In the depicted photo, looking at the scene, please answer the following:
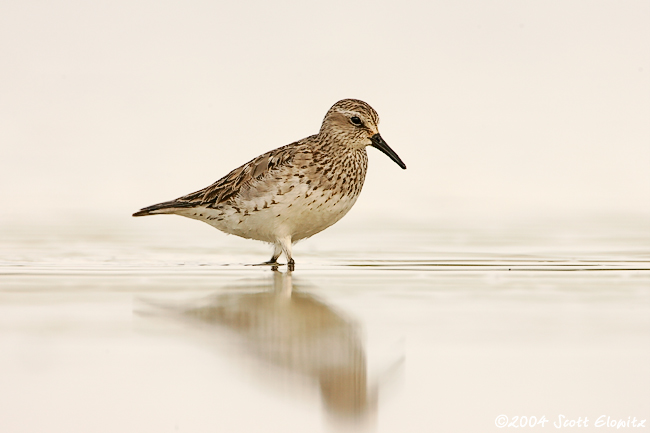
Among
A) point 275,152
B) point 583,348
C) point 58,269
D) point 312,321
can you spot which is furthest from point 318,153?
point 583,348

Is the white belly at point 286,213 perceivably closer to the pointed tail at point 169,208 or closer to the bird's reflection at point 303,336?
the pointed tail at point 169,208

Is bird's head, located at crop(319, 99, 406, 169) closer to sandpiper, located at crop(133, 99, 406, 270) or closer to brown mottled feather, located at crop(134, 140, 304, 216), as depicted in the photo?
sandpiper, located at crop(133, 99, 406, 270)

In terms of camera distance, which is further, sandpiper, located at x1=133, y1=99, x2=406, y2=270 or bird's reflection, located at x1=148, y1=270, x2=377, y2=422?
sandpiper, located at x1=133, y1=99, x2=406, y2=270

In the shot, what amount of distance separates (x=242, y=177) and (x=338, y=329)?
13.3ft

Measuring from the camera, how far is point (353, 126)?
10625 millimetres

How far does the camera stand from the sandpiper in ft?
32.9

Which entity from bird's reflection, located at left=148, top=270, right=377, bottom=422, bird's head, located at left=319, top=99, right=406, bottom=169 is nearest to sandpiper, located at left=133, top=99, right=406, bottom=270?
bird's head, located at left=319, top=99, right=406, bottom=169

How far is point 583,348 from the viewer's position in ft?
20.5

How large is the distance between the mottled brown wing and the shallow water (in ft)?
2.08

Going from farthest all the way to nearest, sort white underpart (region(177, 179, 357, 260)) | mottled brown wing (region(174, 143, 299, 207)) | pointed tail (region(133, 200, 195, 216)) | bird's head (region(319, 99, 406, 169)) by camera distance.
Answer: pointed tail (region(133, 200, 195, 216))
bird's head (region(319, 99, 406, 169))
mottled brown wing (region(174, 143, 299, 207))
white underpart (region(177, 179, 357, 260))

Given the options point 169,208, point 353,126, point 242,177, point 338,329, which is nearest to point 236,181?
point 242,177

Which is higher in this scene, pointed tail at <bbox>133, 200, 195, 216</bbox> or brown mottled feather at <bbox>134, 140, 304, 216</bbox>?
brown mottled feather at <bbox>134, 140, 304, 216</bbox>

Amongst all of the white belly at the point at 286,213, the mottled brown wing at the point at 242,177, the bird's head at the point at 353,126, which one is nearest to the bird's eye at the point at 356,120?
the bird's head at the point at 353,126

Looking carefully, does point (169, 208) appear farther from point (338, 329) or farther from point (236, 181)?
point (338, 329)
